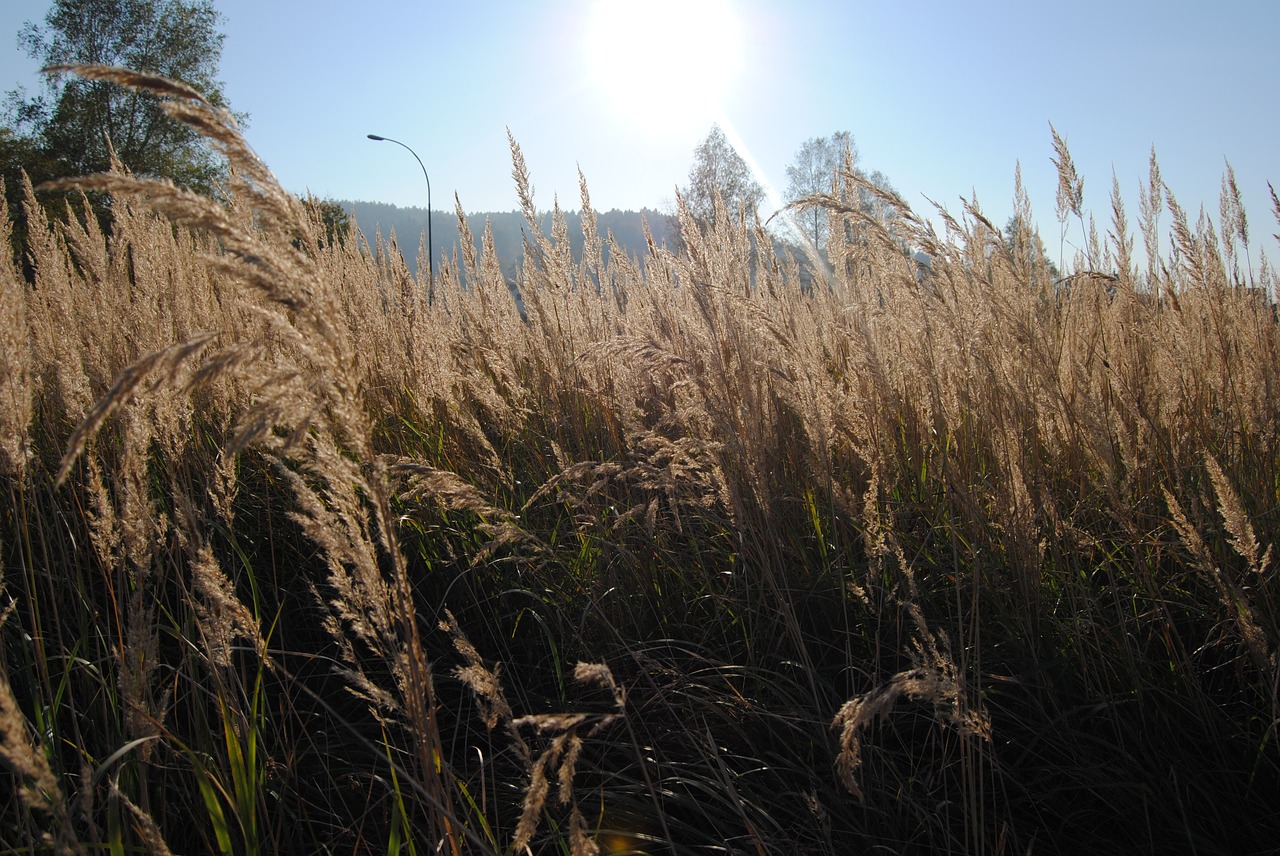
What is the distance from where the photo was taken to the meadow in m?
1.16

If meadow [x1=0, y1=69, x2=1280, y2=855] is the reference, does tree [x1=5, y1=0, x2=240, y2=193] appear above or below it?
above

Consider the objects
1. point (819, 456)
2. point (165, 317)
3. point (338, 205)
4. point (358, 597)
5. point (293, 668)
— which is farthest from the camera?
point (338, 205)

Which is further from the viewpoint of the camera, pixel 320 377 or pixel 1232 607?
pixel 1232 607

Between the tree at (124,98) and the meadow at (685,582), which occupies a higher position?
the tree at (124,98)

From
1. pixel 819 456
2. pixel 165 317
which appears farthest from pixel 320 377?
pixel 165 317

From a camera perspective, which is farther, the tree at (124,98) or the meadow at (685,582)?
the tree at (124,98)

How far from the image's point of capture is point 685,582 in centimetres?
204

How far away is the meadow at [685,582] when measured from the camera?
45.6 inches

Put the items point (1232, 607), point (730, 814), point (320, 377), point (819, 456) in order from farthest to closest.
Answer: point (819, 456)
point (730, 814)
point (1232, 607)
point (320, 377)

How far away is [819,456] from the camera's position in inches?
64.6

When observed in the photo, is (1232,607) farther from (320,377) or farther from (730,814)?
(320,377)

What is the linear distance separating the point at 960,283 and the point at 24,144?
27606 millimetres

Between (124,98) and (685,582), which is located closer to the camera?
(685,582)

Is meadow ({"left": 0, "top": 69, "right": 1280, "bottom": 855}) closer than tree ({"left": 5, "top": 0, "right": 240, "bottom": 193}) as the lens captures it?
Yes
